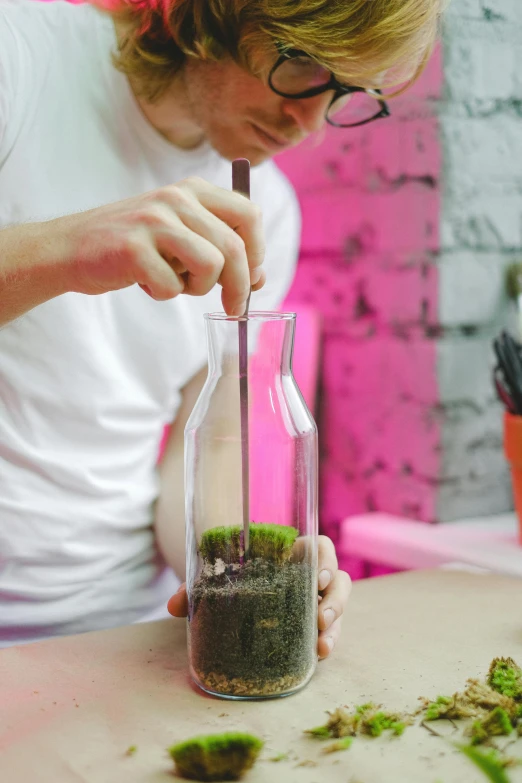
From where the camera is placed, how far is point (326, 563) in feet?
2.64

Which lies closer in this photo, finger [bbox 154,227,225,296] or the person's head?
finger [bbox 154,227,225,296]

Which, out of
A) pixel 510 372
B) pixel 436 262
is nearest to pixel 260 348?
pixel 510 372

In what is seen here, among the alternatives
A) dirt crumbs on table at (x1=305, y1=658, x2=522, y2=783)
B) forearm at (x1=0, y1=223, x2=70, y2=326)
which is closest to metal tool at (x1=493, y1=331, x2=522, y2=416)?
dirt crumbs on table at (x1=305, y1=658, x2=522, y2=783)

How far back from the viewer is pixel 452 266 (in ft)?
4.48

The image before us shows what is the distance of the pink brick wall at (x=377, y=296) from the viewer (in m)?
1.37

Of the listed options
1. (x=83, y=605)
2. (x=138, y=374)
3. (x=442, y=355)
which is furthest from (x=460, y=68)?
(x=83, y=605)

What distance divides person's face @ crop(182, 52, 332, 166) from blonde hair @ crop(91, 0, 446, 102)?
0.08 feet

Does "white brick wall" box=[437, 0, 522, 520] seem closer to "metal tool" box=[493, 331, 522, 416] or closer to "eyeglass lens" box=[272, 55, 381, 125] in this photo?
"metal tool" box=[493, 331, 522, 416]

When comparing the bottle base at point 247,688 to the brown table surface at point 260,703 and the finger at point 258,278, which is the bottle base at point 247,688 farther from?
the finger at point 258,278

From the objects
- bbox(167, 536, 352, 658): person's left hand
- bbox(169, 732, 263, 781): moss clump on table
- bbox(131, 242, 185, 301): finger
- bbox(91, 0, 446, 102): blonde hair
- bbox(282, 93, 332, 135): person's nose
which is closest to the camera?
bbox(169, 732, 263, 781): moss clump on table

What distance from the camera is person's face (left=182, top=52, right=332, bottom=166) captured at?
100 centimetres

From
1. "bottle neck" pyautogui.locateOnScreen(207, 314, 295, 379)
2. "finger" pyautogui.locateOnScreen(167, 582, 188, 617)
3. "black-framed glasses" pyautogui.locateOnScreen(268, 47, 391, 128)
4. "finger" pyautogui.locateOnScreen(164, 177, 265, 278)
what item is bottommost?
"finger" pyautogui.locateOnScreen(167, 582, 188, 617)

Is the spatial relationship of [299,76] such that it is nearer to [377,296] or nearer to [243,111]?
[243,111]

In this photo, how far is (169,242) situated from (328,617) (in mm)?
371
